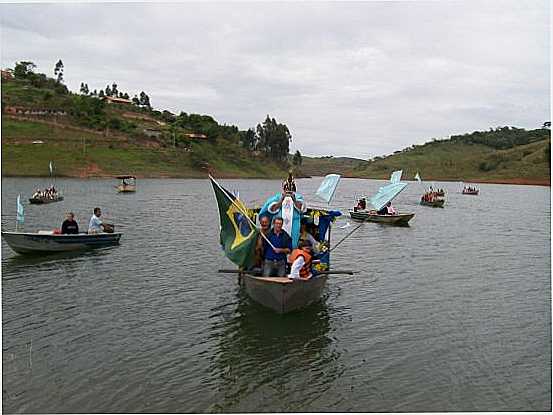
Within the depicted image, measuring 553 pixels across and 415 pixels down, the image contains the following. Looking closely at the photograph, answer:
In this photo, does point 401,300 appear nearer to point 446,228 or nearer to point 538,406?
point 538,406

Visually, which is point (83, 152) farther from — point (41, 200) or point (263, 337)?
point (263, 337)

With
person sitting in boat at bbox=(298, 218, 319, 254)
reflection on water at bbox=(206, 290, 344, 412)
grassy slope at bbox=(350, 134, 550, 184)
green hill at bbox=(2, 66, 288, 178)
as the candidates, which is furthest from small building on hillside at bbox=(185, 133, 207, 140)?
reflection on water at bbox=(206, 290, 344, 412)

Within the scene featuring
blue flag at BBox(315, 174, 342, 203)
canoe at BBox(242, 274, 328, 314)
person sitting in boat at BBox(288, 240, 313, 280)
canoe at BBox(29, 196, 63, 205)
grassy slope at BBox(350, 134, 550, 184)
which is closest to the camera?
canoe at BBox(242, 274, 328, 314)

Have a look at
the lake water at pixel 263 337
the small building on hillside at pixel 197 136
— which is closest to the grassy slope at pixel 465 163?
the small building on hillside at pixel 197 136

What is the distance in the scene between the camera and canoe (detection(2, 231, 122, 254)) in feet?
69.0

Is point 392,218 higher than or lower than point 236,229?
lower

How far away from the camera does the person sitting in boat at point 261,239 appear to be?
50.6 feet

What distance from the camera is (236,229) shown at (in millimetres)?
15453

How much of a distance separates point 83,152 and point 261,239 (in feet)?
263

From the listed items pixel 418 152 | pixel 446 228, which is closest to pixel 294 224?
pixel 446 228

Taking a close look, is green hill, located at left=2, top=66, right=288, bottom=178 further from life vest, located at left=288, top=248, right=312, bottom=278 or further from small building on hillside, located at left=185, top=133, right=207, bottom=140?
life vest, located at left=288, top=248, right=312, bottom=278

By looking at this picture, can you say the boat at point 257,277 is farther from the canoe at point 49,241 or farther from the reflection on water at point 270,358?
the canoe at point 49,241

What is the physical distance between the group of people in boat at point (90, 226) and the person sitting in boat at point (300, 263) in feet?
39.9

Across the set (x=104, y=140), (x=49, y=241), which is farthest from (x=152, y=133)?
(x=49, y=241)
